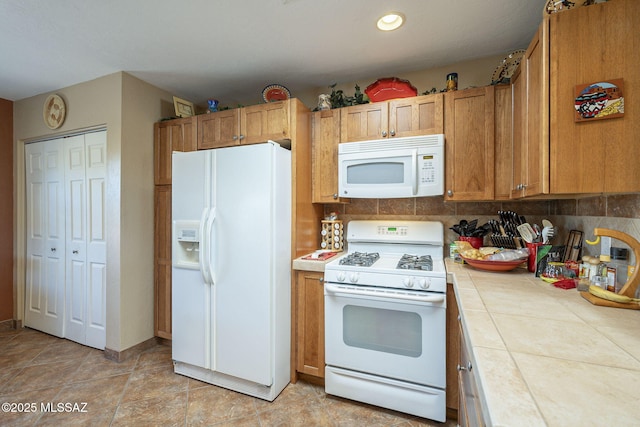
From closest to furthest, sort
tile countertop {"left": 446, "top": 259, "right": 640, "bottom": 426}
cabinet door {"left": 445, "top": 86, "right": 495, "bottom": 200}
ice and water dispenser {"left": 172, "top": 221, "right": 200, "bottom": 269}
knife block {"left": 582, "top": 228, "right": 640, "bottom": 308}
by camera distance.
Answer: tile countertop {"left": 446, "top": 259, "right": 640, "bottom": 426} → knife block {"left": 582, "top": 228, "right": 640, "bottom": 308} → cabinet door {"left": 445, "top": 86, "right": 495, "bottom": 200} → ice and water dispenser {"left": 172, "top": 221, "right": 200, "bottom": 269}

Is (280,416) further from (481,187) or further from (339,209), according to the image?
(481,187)

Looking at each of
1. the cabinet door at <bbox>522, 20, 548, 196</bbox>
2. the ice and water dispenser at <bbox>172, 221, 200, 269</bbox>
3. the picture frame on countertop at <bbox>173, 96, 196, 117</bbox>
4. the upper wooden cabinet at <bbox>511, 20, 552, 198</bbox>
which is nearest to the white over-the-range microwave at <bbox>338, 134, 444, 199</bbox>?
the upper wooden cabinet at <bbox>511, 20, 552, 198</bbox>

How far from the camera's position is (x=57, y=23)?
1778 millimetres

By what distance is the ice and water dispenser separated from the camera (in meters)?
2.10

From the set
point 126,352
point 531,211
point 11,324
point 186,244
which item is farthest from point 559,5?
point 11,324

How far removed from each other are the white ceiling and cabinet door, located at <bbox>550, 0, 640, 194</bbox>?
621mm

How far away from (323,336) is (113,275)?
1899mm

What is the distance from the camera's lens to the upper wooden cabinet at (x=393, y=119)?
1.99m

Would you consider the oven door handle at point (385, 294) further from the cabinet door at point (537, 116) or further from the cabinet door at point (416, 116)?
the cabinet door at point (416, 116)

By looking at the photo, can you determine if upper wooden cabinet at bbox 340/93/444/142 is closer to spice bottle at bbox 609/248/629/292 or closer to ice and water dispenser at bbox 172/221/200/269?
spice bottle at bbox 609/248/629/292

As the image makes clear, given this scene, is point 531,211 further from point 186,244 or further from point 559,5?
point 186,244

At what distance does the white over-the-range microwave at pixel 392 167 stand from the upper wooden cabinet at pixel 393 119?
7cm

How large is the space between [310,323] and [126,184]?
6.52 feet

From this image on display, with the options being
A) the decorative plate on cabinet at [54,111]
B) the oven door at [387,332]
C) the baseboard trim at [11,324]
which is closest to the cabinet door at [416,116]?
the oven door at [387,332]
